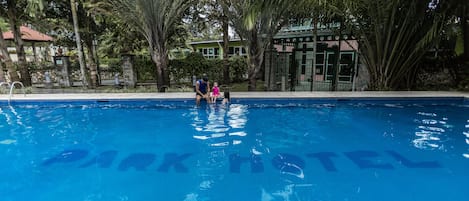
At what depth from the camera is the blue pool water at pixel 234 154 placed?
372 cm

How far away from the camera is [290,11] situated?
9.02 meters

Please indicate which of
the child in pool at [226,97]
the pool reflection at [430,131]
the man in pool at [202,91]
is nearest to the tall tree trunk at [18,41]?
the man in pool at [202,91]

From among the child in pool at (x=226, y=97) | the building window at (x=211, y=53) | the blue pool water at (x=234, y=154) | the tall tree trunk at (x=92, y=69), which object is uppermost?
the building window at (x=211, y=53)

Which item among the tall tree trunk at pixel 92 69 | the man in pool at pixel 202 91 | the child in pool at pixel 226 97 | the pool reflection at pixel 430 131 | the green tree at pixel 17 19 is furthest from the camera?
the tall tree trunk at pixel 92 69

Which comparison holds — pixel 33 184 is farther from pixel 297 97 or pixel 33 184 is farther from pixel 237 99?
pixel 297 97

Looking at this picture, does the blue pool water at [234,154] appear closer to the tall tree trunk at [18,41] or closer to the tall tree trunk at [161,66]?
the tall tree trunk at [161,66]

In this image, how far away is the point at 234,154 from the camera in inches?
195

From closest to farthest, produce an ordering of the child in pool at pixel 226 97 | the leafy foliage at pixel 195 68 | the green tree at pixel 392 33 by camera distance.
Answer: the child in pool at pixel 226 97, the green tree at pixel 392 33, the leafy foliage at pixel 195 68

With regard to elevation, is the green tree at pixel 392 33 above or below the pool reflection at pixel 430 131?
Result: above

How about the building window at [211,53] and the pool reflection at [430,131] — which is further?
the building window at [211,53]

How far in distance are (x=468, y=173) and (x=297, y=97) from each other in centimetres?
534

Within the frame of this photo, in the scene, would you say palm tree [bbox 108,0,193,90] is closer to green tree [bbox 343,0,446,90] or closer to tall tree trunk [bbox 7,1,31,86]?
tall tree trunk [bbox 7,1,31,86]

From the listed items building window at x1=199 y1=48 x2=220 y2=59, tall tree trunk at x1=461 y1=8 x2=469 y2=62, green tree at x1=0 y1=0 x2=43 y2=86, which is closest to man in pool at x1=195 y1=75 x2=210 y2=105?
green tree at x1=0 y1=0 x2=43 y2=86

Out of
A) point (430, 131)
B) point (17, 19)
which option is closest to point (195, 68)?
point (17, 19)
